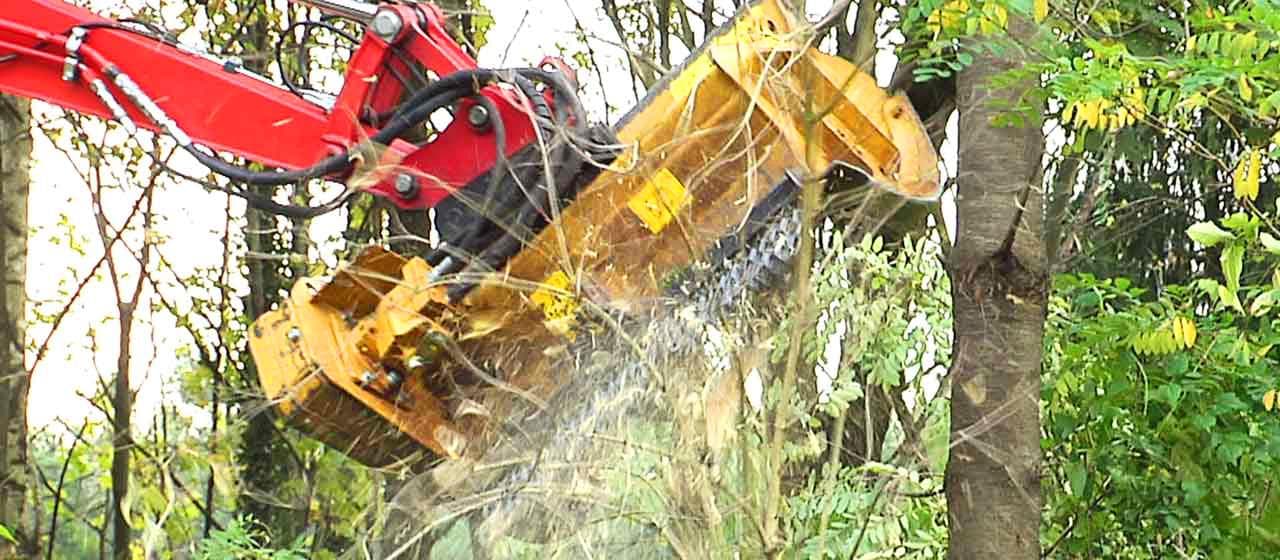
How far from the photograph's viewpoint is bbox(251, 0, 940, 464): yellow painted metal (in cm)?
463

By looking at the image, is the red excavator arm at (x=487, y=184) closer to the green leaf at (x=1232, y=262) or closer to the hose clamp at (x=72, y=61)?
the hose clamp at (x=72, y=61)

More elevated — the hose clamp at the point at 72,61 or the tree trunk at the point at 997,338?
the hose clamp at the point at 72,61

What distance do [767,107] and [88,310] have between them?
28.7 ft

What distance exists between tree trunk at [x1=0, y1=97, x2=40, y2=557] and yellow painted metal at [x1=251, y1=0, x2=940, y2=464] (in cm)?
590

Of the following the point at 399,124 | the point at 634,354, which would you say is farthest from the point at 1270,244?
the point at 399,124

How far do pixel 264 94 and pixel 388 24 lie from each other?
503mm

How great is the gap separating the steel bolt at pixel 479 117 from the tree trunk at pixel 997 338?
136cm

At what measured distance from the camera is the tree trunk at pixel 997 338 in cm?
431

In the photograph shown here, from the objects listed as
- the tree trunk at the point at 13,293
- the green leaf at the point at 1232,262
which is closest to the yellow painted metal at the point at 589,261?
the green leaf at the point at 1232,262

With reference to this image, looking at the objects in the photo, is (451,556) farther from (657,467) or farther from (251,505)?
(251,505)

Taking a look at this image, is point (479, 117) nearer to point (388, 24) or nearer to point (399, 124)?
point (399, 124)

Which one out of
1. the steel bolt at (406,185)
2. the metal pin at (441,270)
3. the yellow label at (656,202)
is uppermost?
the steel bolt at (406,185)

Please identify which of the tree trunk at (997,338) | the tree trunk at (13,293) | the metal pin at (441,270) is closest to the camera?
the tree trunk at (997,338)

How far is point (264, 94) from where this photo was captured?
534cm
